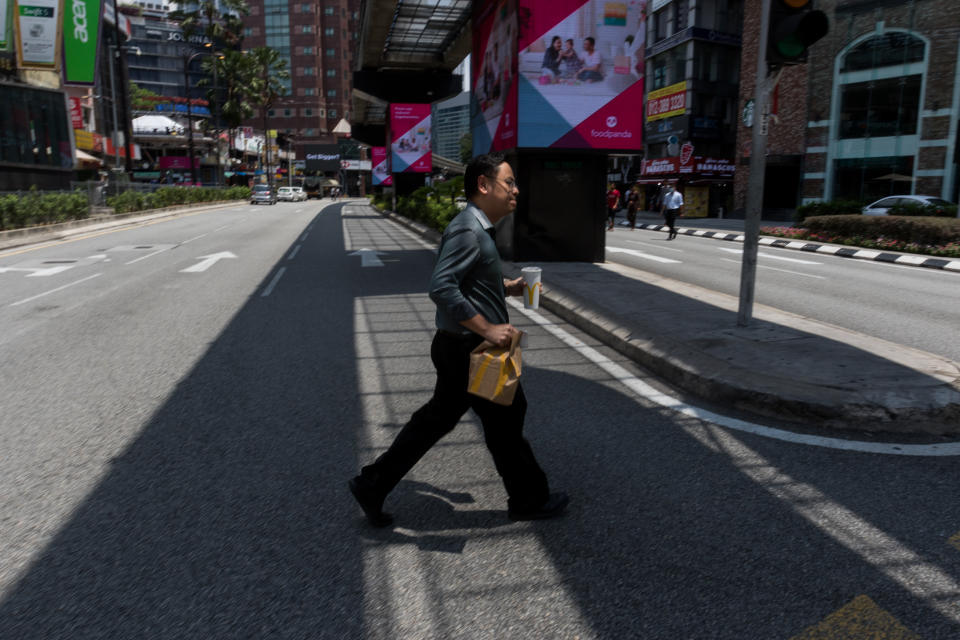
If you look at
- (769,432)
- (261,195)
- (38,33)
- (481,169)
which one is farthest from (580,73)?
(261,195)

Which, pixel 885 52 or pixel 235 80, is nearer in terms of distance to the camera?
pixel 885 52

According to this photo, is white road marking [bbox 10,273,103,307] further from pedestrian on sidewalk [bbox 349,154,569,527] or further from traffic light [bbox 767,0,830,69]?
traffic light [bbox 767,0,830,69]

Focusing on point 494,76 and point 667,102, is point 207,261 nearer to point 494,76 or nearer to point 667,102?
point 494,76

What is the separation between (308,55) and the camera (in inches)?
4833

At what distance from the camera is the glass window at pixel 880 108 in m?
30.7

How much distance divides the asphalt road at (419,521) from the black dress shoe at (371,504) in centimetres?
10

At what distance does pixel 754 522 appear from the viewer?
3291 millimetres

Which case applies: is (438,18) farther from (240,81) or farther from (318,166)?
(318,166)

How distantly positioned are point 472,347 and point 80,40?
4074cm

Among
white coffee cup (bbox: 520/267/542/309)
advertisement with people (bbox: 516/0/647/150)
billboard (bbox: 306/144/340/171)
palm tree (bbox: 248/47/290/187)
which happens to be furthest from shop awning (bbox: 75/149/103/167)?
billboard (bbox: 306/144/340/171)

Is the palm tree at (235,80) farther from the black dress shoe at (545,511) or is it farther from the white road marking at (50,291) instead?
the black dress shoe at (545,511)

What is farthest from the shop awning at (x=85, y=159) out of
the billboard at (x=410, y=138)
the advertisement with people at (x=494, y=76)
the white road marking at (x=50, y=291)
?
the advertisement with people at (x=494, y=76)

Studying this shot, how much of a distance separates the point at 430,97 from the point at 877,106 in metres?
20.5

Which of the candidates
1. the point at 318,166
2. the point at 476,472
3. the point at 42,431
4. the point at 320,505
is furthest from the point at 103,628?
the point at 318,166
